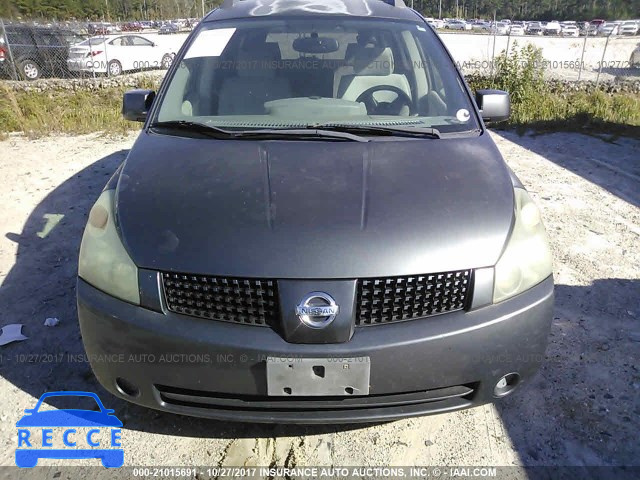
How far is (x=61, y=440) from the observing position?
225 centimetres

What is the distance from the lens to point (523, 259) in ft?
6.47

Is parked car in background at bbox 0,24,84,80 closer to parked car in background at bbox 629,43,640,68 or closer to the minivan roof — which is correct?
the minivan roof

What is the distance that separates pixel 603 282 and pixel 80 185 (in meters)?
4.88

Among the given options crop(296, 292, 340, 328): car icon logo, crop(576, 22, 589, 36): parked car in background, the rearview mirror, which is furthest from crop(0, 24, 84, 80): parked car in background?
crop(576, 22, 589, 36): parked car in background

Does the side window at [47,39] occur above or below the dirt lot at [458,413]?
above

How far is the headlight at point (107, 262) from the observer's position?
1885 millimetres

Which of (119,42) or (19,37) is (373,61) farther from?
(119,42)

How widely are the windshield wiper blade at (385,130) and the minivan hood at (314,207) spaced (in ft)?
0.27

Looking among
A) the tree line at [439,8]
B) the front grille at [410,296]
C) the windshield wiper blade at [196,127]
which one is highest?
the tree line at [439,8]

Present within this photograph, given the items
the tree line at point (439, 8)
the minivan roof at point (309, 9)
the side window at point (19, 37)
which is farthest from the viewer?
the tree line at point (439, 8)

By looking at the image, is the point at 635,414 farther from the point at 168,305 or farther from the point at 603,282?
the point at 168,305

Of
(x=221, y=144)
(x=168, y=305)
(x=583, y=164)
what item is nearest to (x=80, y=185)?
(x=221, y=144)

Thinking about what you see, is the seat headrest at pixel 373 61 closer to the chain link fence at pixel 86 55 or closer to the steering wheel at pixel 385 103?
the steering wheel at pixel 385 103

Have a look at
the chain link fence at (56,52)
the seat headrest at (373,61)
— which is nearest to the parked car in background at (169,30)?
the chain link fence at (56,52)
